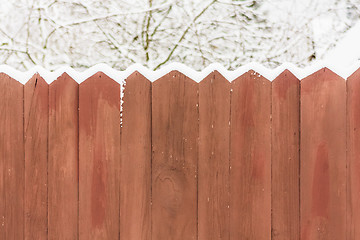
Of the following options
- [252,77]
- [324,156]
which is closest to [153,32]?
[252,77]

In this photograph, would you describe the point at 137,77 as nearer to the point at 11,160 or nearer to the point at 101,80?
the point at 101,80

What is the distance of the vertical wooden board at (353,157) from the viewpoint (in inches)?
50.6

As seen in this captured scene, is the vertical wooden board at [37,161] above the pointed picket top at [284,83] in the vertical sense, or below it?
below

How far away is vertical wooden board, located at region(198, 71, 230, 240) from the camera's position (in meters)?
1.30

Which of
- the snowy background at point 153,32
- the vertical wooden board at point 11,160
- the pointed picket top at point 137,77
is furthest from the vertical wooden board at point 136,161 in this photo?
the snowy background at point 153,32

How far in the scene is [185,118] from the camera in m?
1.31

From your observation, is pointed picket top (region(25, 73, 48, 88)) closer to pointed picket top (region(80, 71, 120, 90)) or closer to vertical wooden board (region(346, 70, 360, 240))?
pointed picket top (region(80, 71, 120, 90))

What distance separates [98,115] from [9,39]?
3.85 metres

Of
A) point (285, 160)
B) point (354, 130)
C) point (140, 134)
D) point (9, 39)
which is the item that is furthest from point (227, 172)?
point (9, 39)

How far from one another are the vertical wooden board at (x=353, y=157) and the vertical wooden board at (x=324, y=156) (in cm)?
2

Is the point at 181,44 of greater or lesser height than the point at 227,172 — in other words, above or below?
above

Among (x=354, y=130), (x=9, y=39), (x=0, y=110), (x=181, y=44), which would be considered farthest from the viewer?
(x=9, y=39)

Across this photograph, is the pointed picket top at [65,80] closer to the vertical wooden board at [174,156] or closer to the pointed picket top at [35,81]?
the pointed picket top at [35,81]

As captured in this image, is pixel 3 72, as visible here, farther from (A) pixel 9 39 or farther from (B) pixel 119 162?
(A) pixel 9 39
